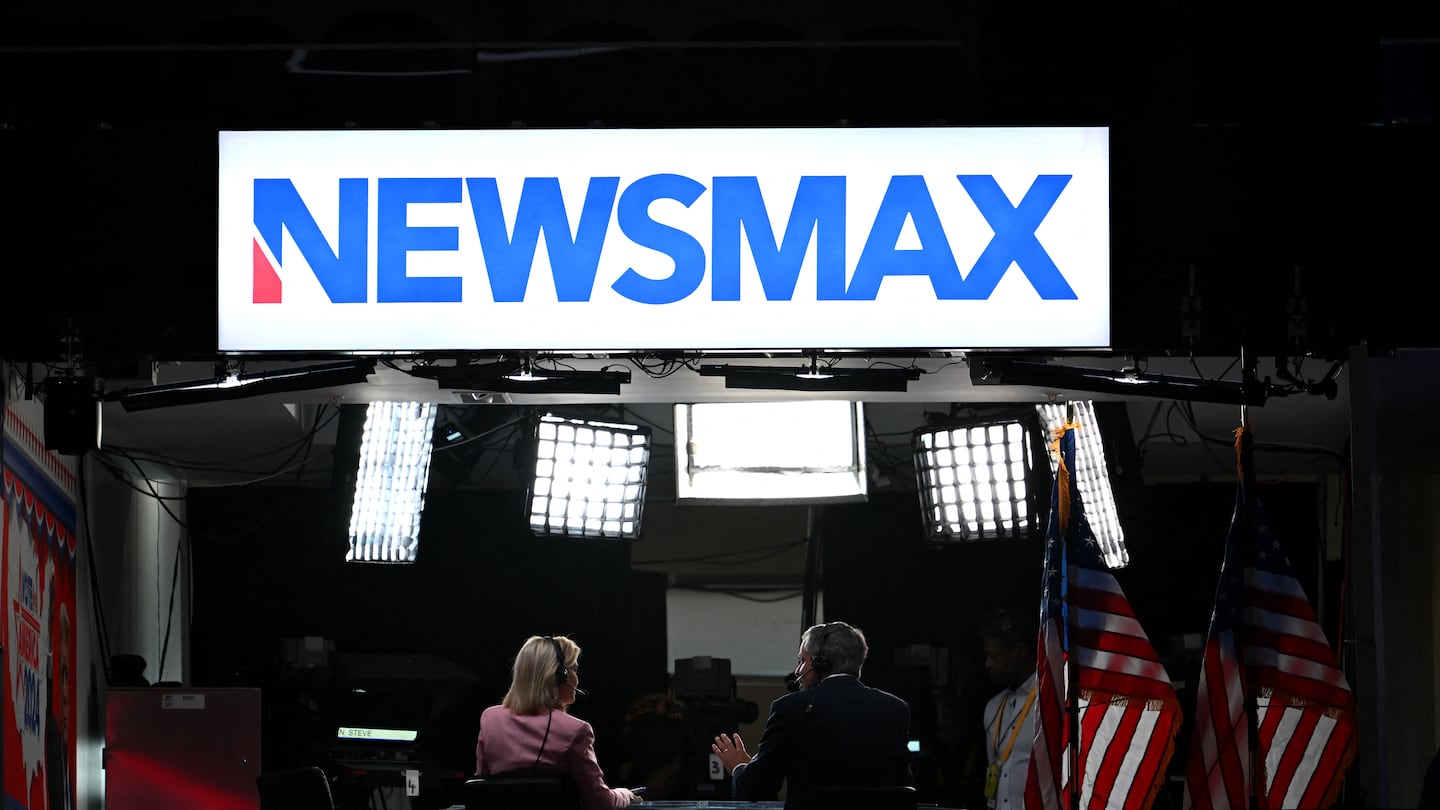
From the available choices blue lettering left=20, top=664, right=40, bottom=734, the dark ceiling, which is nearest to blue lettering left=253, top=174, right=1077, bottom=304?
the dark ceiling

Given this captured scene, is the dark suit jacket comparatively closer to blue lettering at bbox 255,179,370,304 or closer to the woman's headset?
the woman's headset

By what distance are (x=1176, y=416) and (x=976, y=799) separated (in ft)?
7.49

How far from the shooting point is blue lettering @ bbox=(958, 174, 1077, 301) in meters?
5.47

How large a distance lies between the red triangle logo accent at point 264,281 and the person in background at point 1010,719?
3.06 meters

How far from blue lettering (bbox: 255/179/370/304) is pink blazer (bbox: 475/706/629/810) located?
60.7 inches

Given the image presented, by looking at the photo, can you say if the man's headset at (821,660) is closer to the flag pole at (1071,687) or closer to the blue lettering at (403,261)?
the flag pole at (1071,687)

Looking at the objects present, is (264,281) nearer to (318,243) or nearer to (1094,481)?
(318,243)

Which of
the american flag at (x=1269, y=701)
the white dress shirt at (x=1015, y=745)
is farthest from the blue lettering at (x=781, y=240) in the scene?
the white dress shirt at (x=1015, y=745)

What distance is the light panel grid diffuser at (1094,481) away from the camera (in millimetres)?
7352

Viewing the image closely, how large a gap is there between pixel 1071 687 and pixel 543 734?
180 cm

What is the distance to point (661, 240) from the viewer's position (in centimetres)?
552

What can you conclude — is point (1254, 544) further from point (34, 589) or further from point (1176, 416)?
point (34, 589)

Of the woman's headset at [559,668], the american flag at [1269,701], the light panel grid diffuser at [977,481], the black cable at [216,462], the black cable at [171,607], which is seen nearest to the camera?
the american flag at [1269,701]

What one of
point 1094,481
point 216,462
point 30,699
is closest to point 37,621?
point 30,699
